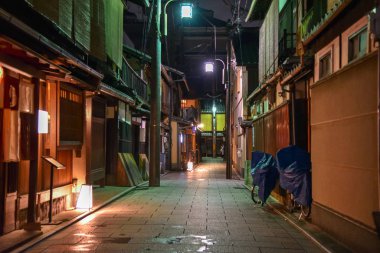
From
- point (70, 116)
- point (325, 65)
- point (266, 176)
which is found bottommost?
point (266, 176)

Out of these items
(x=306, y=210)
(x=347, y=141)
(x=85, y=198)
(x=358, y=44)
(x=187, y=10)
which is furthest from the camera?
(x=187, y=10)

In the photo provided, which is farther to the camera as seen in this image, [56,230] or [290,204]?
[290,204]

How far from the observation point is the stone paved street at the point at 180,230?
9602 mm

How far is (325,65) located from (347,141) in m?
4.53

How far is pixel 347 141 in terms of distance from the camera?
9.42 metres

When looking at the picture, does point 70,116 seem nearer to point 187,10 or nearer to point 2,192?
point 2,192

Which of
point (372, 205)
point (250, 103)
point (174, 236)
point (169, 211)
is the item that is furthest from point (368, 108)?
point (250, 103)

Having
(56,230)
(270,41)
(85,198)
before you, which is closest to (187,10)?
(270,41)

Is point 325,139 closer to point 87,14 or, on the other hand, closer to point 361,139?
point 361,139

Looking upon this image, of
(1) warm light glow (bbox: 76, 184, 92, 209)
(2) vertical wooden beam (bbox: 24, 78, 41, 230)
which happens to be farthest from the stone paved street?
(2) vertical wooden beam (bbox: 24, 78, 41, 230)

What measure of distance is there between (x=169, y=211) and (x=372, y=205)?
804cm

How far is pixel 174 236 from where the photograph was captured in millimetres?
10703

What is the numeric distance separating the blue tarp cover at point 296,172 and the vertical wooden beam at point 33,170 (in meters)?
7.14

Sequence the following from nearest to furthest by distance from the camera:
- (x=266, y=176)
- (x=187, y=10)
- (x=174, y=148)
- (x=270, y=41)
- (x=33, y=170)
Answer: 1. (x=33, y=170)
2. (x=266, y=176)
3. (x=270, y=41)
4. (x=187, y=10)
5. (x=174, y=148)
